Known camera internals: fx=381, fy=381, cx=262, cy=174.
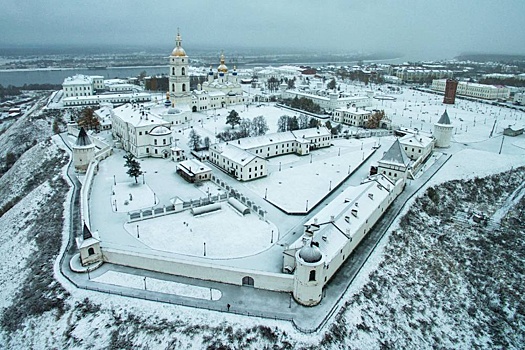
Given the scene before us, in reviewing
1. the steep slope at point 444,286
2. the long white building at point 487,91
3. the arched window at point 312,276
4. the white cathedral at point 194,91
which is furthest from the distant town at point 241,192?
the long white building at point 487,91

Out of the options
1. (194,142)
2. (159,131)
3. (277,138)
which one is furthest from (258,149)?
(159,131)

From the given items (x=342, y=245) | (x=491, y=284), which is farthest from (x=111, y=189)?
(x=491, y=284)

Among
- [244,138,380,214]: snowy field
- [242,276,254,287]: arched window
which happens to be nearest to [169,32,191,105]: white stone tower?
[244,138,380,214]: snowy field

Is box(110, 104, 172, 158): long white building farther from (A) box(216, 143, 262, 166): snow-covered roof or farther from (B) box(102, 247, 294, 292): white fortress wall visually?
(B) box(102, 247, 294, 292): white fortress wall

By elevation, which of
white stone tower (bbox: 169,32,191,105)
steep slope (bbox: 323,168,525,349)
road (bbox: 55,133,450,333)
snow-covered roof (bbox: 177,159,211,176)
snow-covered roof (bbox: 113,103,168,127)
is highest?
white stone tower (bbox: 169,32,191,105)

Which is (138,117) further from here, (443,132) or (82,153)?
(443,132)
